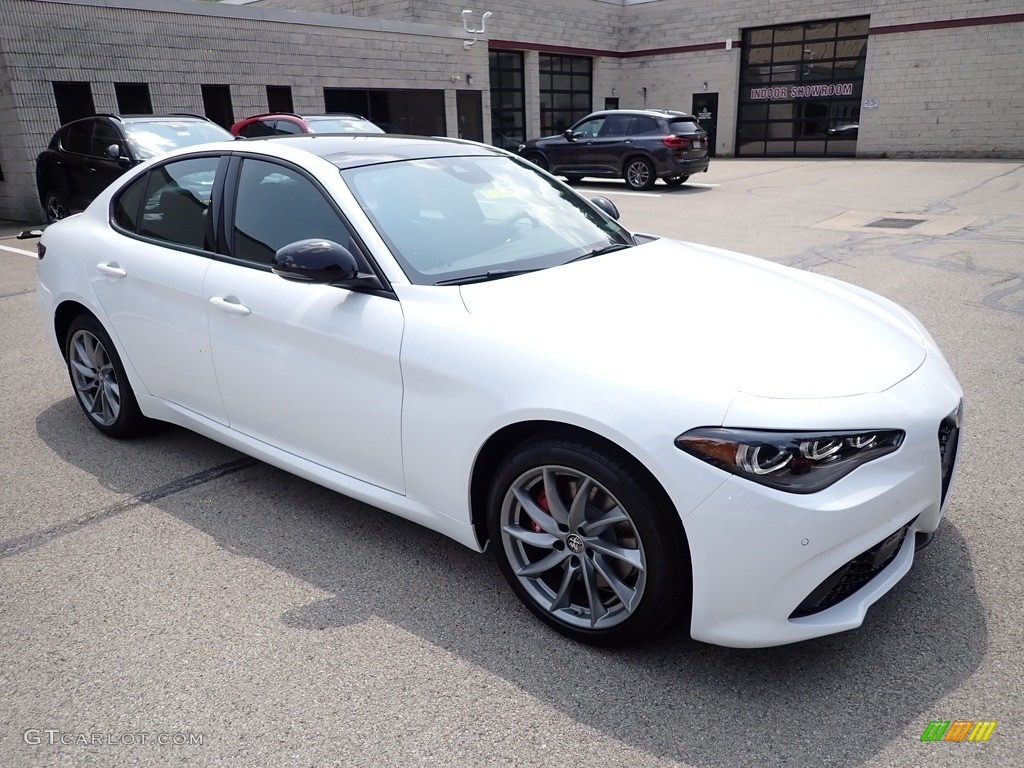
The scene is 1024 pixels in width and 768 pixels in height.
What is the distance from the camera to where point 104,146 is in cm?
1102

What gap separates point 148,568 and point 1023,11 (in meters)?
29.0

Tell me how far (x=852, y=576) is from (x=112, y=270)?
3.64 metres

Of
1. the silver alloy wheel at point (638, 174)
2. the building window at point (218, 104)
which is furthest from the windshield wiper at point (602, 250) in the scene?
the building window at point (218, 104)

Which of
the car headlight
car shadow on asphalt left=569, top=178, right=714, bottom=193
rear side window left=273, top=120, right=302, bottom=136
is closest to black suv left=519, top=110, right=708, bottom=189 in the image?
car shadow on asphalt left=569, top=178, right=714, bottom=193

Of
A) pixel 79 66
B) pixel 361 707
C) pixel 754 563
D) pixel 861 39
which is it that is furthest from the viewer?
pixel 861 39

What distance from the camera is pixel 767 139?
28.9 metres

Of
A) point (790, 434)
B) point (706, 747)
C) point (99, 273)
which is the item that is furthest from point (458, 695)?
point (99, 273)

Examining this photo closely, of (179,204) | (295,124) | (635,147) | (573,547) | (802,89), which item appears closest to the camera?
(573,547)

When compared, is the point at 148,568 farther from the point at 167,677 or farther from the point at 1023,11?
the point at 1023,11

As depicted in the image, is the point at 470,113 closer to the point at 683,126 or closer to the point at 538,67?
the point at 538,67

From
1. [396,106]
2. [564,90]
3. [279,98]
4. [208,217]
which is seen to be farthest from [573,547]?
[564,90]

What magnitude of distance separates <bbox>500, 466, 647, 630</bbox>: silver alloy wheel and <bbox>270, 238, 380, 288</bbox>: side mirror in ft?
3.35

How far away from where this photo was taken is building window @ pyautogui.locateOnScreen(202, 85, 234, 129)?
56.6 feet

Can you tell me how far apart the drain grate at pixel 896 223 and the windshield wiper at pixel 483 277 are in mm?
10462
